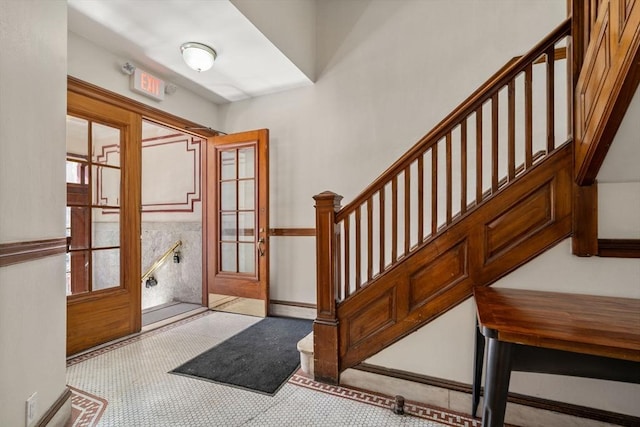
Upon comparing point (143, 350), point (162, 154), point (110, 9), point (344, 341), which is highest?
point (110, 9)

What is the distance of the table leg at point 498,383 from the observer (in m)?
1.02

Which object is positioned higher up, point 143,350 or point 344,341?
point 344,341

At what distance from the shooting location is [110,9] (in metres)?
2.16

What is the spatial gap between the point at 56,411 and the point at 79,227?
4.93ft

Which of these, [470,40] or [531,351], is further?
[470,40]

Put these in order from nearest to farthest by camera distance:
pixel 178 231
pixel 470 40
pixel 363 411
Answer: pixel 363 411, pixel 470 40, pixel 178 231

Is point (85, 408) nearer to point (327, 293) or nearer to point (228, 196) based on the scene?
point (327, 293)

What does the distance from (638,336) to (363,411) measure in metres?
1.31

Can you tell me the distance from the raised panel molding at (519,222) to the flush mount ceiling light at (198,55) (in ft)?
8.72

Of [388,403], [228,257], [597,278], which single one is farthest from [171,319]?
[597,278]

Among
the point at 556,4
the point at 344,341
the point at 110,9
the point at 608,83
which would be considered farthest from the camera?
the point at 556,4

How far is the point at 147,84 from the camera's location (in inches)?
114


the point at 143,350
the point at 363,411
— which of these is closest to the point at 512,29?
the point at 363,411

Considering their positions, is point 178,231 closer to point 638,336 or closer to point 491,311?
point 491,311
